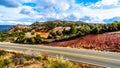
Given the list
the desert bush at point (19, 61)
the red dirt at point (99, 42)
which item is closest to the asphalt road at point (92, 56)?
the red dirt at point (99, 42)

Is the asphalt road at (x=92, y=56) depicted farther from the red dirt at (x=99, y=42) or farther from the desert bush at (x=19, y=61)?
the desert bush at (x=19, y=61)

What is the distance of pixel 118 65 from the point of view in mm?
19578

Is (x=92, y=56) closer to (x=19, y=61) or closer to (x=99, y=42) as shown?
(x=19, y=61)

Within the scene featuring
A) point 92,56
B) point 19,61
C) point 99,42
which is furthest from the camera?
point 99,42

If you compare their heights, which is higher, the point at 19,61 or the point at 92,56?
the point at 92,56

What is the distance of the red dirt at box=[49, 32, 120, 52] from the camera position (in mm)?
32606

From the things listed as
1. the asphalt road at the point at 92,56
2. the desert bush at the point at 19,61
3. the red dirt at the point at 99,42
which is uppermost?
the red dirt at the point at 99,42

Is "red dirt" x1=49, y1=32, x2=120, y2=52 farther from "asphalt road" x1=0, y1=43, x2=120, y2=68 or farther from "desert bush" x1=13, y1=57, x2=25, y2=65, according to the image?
"desert bush" x1=13, y1=57, x2=25, y2=65

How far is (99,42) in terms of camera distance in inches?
1371

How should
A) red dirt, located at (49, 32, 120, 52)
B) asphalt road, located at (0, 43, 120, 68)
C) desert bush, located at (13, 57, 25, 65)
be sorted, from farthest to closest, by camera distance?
red dirt, located at (49, 32, 120, 52) → desert bush, located at (13, 57, 25, 65) → asphalt road, located at (0, 43, 120, 68)

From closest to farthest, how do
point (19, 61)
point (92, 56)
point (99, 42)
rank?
point (19, 61) → point (92, 56) → point (99, 42)

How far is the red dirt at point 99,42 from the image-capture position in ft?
107

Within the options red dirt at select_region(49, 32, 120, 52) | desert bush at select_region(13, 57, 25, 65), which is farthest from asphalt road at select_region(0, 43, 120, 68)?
desert bush at select_region(13, 57, 25, 65)

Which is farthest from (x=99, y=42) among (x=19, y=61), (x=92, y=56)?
(x=19, y=61)
